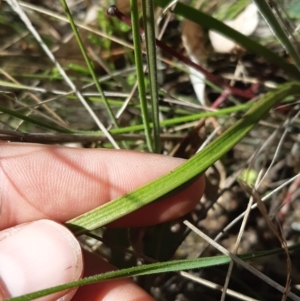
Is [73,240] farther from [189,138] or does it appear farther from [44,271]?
[189,138]

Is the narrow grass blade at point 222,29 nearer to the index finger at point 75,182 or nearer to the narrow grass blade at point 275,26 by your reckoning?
the narrow grass blade at point 275,26

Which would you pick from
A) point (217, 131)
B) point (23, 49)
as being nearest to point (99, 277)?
point (217, 131)

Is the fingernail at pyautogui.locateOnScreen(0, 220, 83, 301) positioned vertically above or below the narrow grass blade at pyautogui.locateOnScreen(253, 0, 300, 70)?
below

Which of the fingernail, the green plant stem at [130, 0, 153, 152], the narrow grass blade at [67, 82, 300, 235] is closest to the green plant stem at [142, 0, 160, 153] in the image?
the green plant stem at [130, 0, 153, 152]

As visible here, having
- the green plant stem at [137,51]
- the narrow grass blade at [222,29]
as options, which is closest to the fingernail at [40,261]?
the green plant stem at [137,51]

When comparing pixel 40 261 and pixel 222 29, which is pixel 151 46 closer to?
pixel 222 29

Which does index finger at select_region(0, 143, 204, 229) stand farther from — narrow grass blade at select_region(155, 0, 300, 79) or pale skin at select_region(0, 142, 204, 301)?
narrow grass blade at select_region(155, 0, 300, 79)
